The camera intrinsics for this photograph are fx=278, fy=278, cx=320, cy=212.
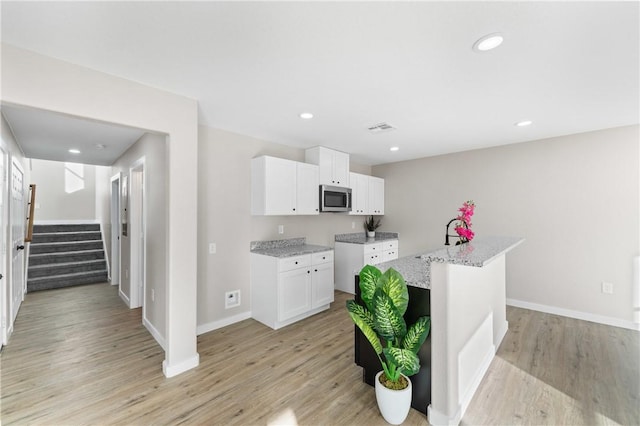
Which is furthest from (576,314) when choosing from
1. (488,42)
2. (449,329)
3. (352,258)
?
(488,42)

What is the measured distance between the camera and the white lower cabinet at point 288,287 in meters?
3.26

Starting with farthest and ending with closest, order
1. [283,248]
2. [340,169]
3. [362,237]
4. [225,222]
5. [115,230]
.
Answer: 1. [362,237]
2. [115,230]
3. [340,169]
4. [283,248]
5. [225,222]

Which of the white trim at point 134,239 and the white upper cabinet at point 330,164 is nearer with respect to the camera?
the white trim at point 134,239

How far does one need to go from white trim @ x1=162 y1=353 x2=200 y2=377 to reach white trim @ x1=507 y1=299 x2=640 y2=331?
4169 millimetres

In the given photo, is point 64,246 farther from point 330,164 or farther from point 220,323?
point 330,164

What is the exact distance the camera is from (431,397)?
184 cm

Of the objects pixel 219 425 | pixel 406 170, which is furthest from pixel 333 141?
pixel 219 425

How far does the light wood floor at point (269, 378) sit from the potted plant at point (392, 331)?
0.19 m

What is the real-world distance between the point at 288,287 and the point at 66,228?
6523mm

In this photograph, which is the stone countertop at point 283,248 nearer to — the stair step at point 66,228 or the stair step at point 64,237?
the stair step at point 64,237

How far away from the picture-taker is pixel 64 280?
5.06 metres

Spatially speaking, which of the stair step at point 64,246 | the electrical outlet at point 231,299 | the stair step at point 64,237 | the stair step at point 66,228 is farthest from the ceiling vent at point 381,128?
the stair step at point 66,228

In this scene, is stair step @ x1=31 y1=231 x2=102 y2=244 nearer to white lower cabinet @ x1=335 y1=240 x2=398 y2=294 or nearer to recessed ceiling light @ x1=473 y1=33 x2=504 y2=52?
white lower cabinet @ x1=335 y1=240 x2=398 y2=294

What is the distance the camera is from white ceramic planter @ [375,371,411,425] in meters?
1.75
